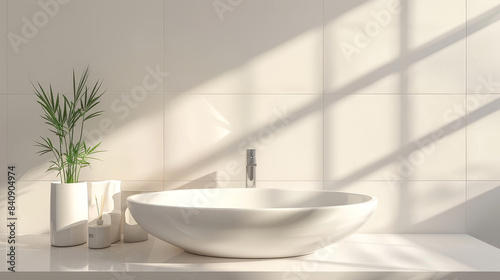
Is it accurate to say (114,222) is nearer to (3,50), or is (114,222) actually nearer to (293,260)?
(293,260)

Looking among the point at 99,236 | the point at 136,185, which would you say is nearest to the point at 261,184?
the point at 136,185

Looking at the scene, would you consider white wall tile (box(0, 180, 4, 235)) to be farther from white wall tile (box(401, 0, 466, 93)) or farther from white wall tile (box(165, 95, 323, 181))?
white wall tile (box(401, 0, 466, 93))

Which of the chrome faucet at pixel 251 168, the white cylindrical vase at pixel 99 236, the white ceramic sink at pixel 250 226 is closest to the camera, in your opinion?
the white ceramic sink at pixel 250 226

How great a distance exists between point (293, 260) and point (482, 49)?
934mm

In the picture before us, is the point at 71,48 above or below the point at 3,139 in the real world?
above

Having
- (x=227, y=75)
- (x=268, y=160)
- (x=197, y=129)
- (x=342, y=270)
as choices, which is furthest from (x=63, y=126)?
(x=342, y=270)

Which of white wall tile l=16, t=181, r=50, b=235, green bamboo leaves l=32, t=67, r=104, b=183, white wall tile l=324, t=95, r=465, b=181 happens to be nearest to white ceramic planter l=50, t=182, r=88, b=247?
green bamboo leaves l=32, t=67, r=104, b=183

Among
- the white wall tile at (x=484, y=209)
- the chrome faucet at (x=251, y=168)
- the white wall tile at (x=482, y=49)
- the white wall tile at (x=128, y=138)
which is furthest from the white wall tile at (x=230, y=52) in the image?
the white wall tile at (x=484, y=209)

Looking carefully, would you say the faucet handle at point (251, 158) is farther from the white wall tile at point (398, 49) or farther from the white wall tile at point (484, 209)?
the white wall tile at point (484, 209)

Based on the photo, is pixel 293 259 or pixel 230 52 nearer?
pixel 293 259

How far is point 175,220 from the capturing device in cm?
108

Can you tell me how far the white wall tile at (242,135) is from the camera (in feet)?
5.01

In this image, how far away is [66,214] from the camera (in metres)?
1.32

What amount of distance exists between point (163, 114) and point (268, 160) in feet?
1.19
